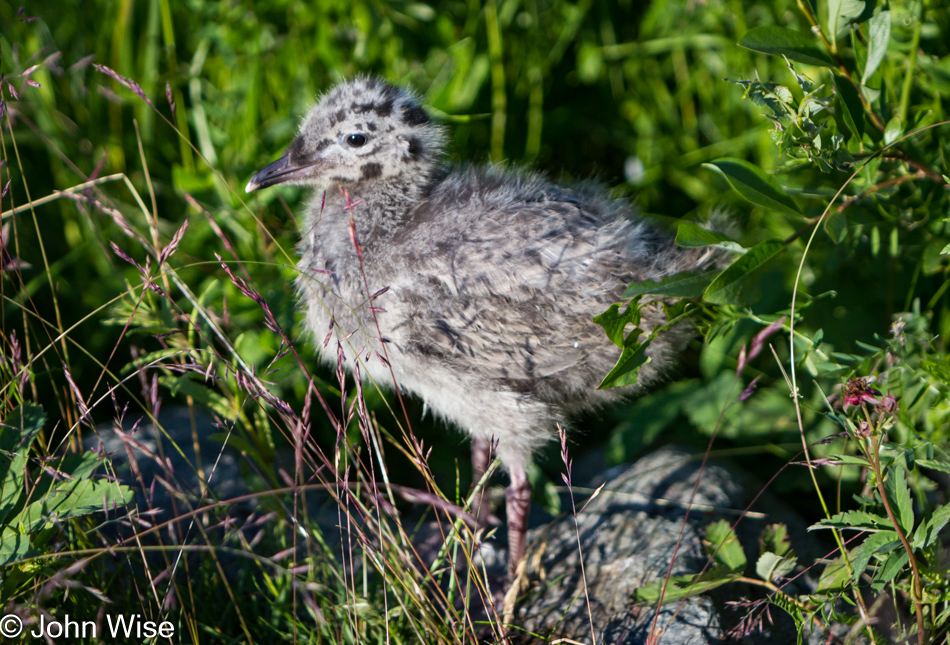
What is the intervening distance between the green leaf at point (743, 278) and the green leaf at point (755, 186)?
121mm

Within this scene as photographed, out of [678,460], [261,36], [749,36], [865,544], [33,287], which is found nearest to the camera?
[865,544]

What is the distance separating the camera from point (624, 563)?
2232mm

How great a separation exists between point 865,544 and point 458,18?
286 cm

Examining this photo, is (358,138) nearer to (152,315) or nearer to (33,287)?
(152,315)

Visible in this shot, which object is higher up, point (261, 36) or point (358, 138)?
point (261, 36)

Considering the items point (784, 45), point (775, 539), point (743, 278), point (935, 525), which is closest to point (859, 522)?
point (935, 525)

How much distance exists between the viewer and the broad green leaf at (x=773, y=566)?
6.43 feet

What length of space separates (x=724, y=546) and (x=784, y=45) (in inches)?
56.2

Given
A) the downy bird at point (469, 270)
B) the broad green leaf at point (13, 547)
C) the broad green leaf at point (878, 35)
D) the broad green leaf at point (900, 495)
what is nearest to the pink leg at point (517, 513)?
the downy bird at point (469, 270)

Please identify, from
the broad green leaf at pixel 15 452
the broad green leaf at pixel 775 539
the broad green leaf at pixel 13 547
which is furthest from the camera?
the broad green leaf at pixel 775 539

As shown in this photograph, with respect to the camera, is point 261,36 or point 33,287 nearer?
point 33,287

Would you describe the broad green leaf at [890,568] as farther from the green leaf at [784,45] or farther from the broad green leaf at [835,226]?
the green leaf at [784,45]

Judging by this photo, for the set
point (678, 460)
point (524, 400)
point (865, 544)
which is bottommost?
point (678, 460)

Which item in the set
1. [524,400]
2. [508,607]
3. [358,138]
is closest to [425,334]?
[524,400]
